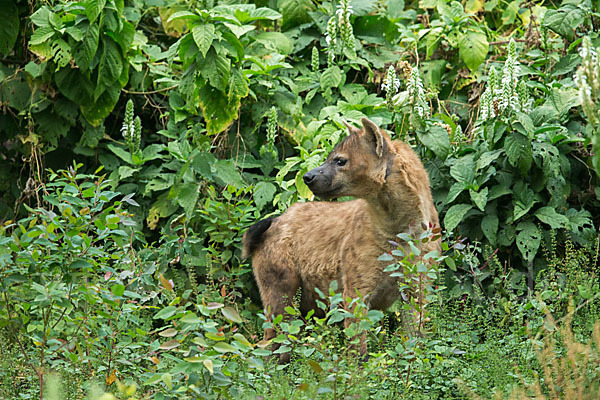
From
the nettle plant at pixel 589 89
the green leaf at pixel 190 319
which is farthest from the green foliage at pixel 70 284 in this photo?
the nettle plant at pixel 589 89

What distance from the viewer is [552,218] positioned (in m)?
6.01

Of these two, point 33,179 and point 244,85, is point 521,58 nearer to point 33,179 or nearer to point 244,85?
point 244,85

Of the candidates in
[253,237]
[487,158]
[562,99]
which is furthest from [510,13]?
[253,237]

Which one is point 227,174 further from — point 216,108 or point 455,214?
point 455,214

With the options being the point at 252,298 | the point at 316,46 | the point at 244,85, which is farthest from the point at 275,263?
the point at 316,46

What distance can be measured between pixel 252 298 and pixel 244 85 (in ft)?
6.55

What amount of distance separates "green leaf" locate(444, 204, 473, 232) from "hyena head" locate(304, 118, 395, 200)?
939mm

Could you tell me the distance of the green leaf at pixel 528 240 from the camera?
594 cm

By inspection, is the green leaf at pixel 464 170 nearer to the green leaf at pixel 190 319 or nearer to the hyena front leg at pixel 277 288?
the hyena front leg at pixel 277 288

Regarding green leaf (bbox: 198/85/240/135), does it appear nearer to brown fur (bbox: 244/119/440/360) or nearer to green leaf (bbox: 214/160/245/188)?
green leaf (bbox: 214/160/245/188)

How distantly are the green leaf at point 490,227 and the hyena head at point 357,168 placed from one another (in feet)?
3.97

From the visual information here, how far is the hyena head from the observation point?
550cm

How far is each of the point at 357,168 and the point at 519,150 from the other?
1.44 meters

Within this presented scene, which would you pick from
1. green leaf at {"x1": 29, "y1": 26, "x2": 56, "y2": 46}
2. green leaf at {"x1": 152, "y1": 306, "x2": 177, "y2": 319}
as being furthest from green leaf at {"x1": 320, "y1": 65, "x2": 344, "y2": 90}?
green leaf at {"x1": 152, "y1": 306, "x2": 177, "y2": 319}
